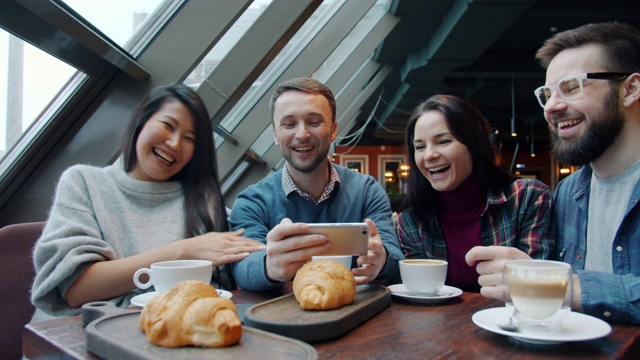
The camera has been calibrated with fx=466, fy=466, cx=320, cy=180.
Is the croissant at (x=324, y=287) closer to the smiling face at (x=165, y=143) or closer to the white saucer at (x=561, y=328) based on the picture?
the white saucer at (x=561, y=328)

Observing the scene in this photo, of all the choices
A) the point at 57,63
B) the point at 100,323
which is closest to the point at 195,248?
the point at 100,323

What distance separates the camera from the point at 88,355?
0.85m

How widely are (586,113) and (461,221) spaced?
0.63 metres

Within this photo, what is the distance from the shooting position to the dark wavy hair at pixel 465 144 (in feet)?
6.33

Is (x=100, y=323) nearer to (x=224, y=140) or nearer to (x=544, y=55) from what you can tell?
(x=544, y=55)

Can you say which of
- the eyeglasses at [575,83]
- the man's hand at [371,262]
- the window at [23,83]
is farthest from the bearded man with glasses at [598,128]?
the window at [23,83]

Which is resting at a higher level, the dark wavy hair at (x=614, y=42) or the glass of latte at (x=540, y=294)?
the dark wavy hair at (x=614, y=42)

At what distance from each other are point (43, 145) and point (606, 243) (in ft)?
8.71

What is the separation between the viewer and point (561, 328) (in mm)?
963

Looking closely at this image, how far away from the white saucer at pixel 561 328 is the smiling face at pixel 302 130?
1.05 m

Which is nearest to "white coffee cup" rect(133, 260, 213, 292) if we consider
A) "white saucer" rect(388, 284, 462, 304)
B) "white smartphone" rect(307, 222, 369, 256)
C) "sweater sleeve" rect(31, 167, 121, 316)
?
"white smartphone" rect(307, 222, 369, 256)

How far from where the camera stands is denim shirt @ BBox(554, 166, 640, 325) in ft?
3.70

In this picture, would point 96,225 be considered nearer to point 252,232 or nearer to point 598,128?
point 252,232

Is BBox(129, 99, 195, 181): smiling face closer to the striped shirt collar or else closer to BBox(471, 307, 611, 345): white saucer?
the striped shirt collar
